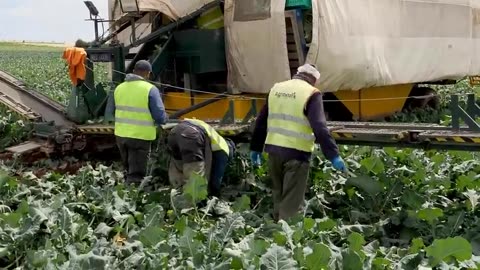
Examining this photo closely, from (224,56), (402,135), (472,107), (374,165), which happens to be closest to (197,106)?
(224,56)

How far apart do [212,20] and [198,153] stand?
148 inches

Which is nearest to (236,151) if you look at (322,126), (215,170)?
(215,170)

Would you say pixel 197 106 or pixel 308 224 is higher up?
pixel 197 106

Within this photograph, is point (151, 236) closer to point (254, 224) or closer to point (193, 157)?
point (254, 224)

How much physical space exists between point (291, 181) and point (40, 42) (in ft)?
300

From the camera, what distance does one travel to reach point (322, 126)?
586 cm

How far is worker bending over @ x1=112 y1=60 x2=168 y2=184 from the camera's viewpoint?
758 cm

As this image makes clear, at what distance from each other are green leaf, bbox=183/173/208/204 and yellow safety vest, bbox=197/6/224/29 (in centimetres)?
443

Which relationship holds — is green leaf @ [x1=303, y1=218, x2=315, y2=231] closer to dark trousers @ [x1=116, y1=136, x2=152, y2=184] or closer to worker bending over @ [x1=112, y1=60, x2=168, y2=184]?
worker bending over @ [x1=112, y1=60, x2=168, y2=184]

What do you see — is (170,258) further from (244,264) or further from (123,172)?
(123,172)

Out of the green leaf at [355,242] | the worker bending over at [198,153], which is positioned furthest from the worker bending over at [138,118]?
the green leaf at [355,242]

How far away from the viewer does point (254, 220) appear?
6129 millimetres

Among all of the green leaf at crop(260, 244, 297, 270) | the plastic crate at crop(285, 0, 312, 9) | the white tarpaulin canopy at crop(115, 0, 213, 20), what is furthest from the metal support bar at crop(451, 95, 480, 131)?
the white tarpaulin canopy at crop(115, 0, 213, 20)

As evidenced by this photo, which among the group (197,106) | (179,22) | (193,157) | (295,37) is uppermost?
(179,22)
